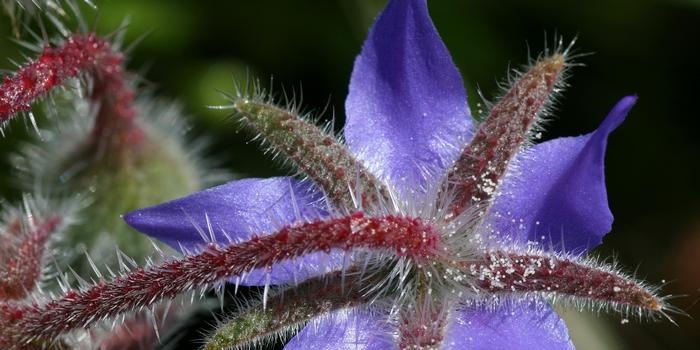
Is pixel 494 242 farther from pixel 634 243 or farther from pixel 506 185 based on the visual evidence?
pixel 634 243

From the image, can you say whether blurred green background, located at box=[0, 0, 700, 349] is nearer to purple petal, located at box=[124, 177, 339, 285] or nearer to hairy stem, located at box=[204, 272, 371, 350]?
purple petal, located at box=[124, 177, 339, 285]

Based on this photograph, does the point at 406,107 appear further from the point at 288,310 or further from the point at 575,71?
the point at 575,71

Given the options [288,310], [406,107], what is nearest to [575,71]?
[406,107]

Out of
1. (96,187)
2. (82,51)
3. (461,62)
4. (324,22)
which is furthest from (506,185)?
(324,22)

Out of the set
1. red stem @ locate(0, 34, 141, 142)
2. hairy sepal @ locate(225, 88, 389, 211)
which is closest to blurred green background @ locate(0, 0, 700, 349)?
red stem @ locate(0, 34, 141, 142)

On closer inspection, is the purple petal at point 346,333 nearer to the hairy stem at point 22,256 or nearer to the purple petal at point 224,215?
the purple petal at point 224,215

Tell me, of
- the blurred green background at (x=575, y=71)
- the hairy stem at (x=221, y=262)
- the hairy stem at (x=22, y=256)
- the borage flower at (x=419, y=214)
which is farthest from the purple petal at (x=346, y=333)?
→ the blurred green background at (x=575, y=71)
